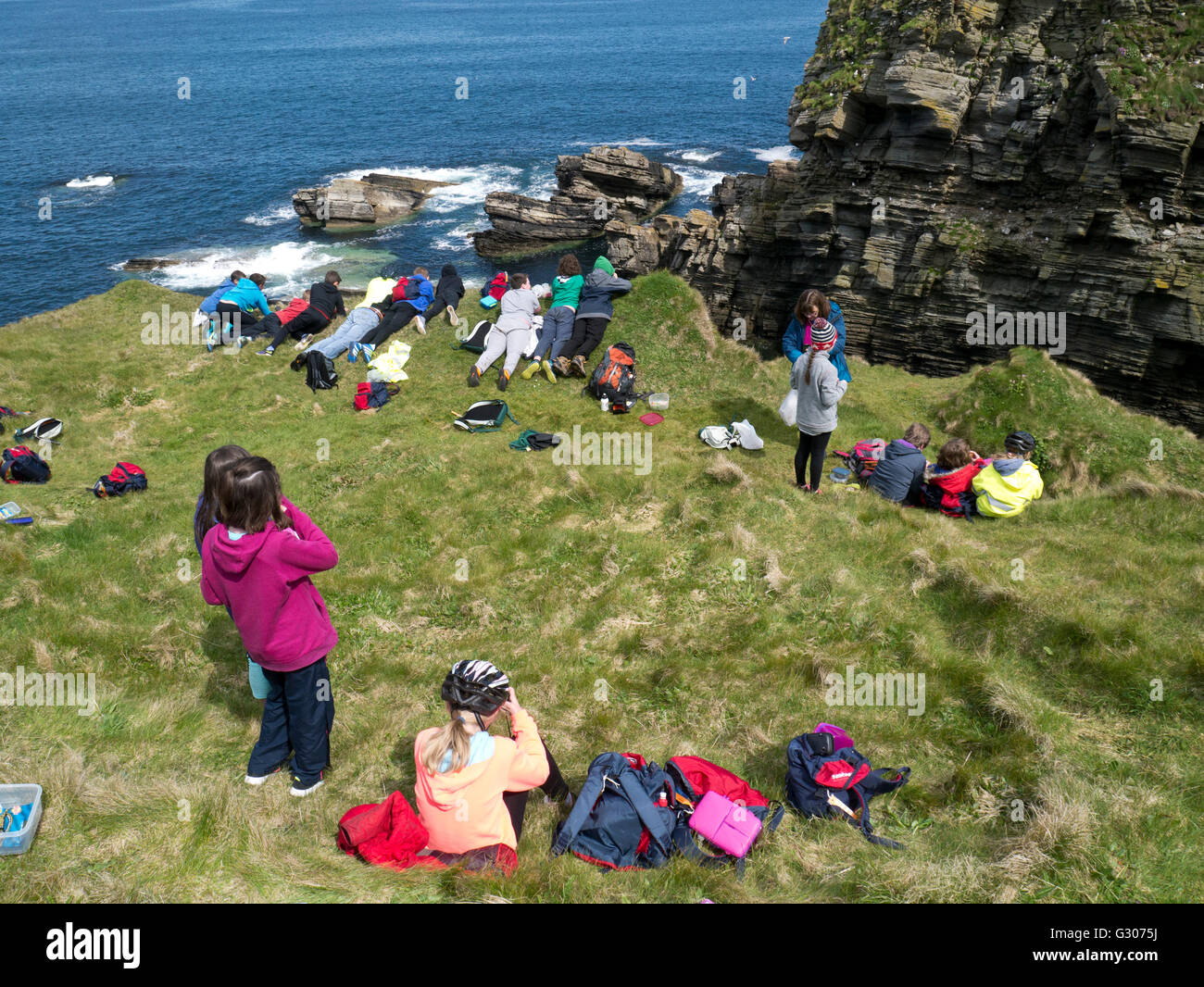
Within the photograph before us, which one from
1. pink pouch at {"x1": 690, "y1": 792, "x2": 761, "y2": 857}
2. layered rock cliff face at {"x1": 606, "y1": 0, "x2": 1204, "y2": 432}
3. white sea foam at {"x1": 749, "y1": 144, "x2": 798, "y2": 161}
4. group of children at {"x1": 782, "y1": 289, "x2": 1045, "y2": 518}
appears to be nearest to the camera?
pink pouch at {"x1": 690, "y1": 792, "x2": 761, "y2": 857}

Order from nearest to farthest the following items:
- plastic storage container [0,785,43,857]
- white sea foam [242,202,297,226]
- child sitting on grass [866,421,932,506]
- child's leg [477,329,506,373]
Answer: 1. plastic storage container [0,785,43,857]
2. child sitting on grass [866,421,932,506]
3. child's leg [477,329,506,373]
4. white sea foam [242,202,297,226]

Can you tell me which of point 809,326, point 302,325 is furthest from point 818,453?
point 302,325

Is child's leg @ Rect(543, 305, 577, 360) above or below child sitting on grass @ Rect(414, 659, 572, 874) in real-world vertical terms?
above

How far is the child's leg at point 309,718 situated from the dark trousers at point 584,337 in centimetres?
1300

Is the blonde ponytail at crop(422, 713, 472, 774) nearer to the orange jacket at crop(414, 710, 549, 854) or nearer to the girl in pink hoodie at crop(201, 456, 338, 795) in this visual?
the orange jacket at crop(414, 710, 549, 854)

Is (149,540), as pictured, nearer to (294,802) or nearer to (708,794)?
(294,802)

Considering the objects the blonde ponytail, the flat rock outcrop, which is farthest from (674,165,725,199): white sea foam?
the blonde ponytail

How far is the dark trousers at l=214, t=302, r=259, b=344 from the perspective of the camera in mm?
21266

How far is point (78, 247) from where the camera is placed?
67.8 metres

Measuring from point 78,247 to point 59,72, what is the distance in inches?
4523

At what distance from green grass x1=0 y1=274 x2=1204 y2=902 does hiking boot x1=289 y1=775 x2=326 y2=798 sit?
0.17 m

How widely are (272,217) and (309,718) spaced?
81.0 meters

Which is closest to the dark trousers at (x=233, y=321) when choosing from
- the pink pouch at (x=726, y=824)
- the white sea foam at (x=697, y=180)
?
the pink pouch at (x=726, y=824)

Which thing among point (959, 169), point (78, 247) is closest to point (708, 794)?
point (959, 169)
